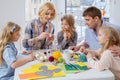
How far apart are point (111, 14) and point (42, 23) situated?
137 centimetres

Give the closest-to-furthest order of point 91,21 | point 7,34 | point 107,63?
point 107,63 < point 7,34 < point 91,21

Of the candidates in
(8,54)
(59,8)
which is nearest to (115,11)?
(59,8)

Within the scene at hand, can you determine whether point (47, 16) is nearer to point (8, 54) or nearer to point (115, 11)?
point (8, 54)

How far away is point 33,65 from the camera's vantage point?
A: 154 cm

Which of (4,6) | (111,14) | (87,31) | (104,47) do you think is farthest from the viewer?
(111,14)

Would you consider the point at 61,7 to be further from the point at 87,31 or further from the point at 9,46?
the point at 9,46

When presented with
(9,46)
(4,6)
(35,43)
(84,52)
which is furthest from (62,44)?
(4,6)

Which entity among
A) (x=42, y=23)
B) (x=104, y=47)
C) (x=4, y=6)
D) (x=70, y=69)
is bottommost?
(x=70, y=69)

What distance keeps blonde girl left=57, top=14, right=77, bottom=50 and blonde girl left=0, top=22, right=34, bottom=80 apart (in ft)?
2.21

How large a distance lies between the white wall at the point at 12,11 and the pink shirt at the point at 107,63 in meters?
1.73

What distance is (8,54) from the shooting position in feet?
5.30

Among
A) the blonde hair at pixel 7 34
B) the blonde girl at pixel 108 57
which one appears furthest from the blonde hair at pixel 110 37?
the blonde hair at pixel 7 34

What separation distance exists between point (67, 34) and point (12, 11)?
108cm

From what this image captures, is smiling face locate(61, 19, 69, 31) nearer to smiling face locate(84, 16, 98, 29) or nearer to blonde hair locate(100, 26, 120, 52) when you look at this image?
smiling face locate(84, 16, 98, 29)
